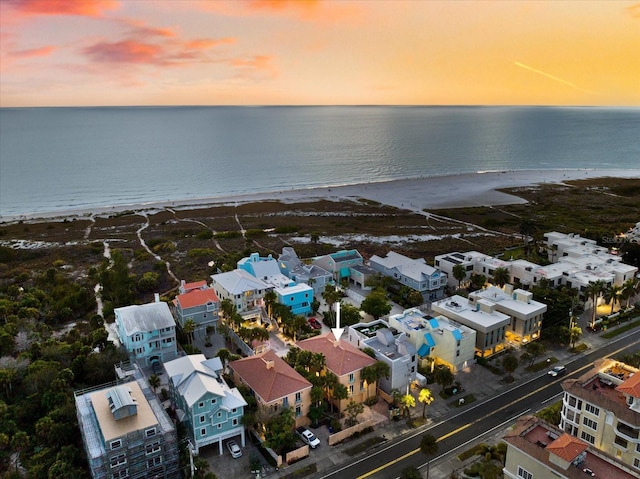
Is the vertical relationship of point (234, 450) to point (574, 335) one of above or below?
below

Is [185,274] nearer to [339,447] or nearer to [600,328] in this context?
[339,447]

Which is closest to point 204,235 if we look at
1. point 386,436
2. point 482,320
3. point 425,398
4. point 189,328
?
point 189,328

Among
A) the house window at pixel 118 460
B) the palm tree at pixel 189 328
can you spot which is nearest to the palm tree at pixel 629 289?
the palm tree at pixel 189 328

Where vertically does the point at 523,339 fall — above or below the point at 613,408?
below

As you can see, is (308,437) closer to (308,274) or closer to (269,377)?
(269,377)

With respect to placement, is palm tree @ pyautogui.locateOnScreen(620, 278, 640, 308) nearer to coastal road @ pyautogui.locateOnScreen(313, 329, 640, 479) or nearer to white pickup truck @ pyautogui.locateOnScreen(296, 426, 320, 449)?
coastal road @ pyautogui.locateOnScreen(313, 329, 640, 479)

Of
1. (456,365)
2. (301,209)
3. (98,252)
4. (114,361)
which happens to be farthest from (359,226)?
(114,361)
